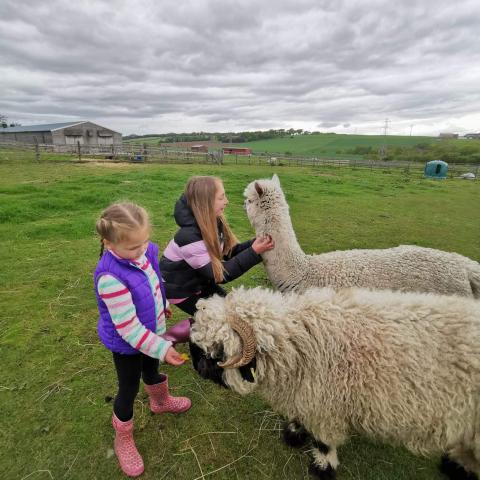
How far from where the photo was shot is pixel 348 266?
3.41 meters

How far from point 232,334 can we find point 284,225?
5.92 feet

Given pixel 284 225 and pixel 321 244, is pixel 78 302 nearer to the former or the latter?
pixel 284 225

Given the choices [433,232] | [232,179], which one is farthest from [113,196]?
[433,232]

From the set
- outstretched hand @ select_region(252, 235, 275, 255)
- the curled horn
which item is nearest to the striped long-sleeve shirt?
the curled horn

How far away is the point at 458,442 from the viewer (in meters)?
1.92

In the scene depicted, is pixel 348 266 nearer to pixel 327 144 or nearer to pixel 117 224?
pixel 117 224

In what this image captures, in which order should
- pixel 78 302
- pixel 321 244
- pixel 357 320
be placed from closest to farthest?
pixel 357 320, pixel 78 302, pixel 321 244

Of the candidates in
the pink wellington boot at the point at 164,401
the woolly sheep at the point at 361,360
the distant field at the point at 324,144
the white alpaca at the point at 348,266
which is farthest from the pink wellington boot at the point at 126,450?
the distant field at the point at 324,144

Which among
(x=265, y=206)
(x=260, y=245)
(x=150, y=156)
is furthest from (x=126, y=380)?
(x=150, y=156)

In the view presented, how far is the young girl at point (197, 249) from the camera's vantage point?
2512 millimetres

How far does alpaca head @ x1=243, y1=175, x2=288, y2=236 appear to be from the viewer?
3.40m

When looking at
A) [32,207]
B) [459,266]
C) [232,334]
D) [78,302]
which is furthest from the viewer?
[32,207]

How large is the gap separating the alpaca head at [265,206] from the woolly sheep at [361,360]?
143 cm

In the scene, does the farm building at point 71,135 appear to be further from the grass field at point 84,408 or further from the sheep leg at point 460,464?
the sheep leg at point 460,464
